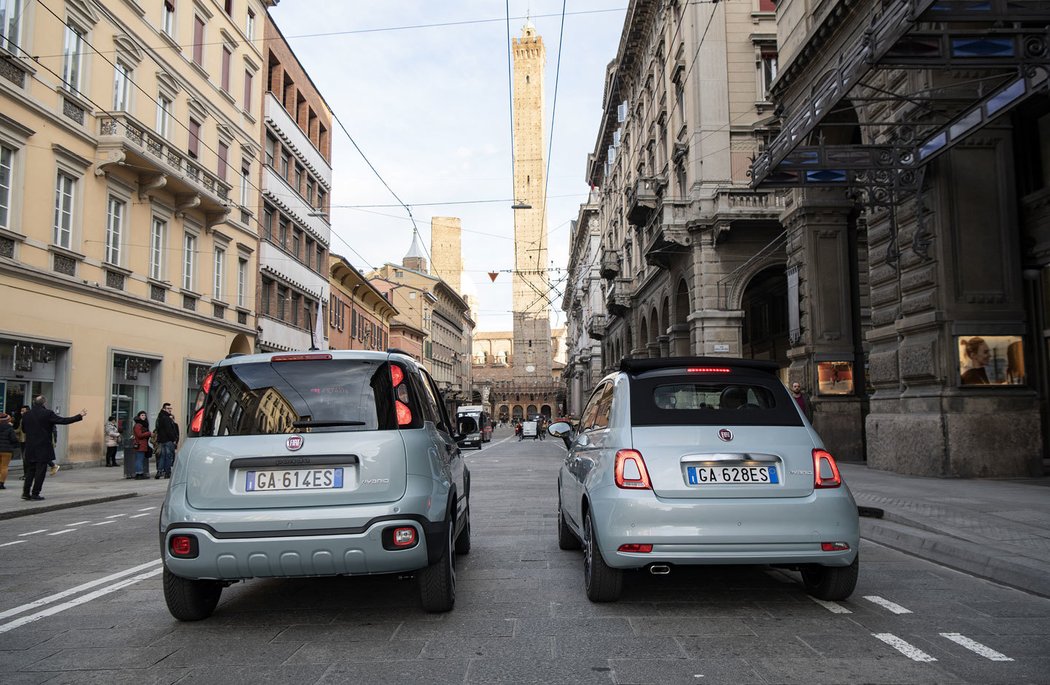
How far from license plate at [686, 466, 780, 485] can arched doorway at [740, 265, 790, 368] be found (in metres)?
23.1

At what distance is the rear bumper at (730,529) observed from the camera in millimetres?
4938

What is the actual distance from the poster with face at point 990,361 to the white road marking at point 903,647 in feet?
31.4

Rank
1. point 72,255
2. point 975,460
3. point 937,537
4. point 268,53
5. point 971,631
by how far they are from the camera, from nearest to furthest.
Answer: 1. point 971,631
2. point 937,537
3. point 975,460
4. point 72,255
5. point 268,53

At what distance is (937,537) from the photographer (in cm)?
758

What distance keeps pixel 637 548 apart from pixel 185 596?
109 inches

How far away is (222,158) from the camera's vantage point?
29.4 m

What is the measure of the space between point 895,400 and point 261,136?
26.9 metres

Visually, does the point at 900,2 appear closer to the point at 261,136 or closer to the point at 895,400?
the point at 895,400

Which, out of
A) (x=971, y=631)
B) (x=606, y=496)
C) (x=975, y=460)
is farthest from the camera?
(x=975, y=460)

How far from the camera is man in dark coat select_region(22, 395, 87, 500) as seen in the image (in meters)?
13.2

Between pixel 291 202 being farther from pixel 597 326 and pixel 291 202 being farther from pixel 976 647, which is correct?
pixel 976 647

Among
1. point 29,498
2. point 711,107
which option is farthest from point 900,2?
point 711,107

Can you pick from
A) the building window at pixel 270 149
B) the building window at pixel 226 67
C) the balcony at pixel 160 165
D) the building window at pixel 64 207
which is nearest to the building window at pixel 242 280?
the balcony at pixel 160 165

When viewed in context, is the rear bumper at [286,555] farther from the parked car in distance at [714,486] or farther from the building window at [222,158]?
the building window at [222,158]
